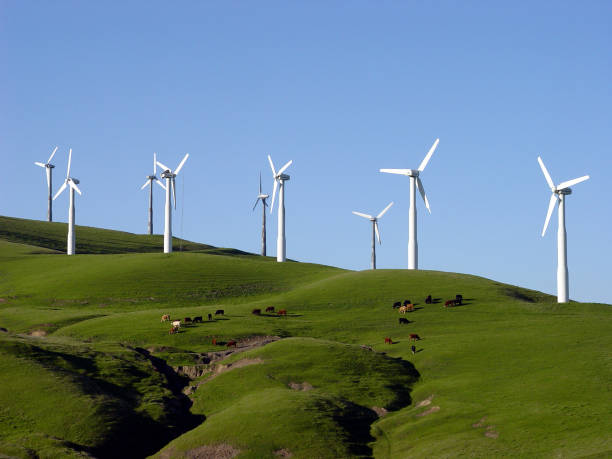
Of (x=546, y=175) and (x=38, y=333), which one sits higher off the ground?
(x=546, y=175)

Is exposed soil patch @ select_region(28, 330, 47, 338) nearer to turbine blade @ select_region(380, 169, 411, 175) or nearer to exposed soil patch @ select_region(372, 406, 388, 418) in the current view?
exposed soil patch @ select_region(372, 406, 388, 418)

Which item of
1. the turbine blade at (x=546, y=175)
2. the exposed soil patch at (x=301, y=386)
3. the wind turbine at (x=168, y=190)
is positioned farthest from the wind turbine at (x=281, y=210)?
the exposed soil patch at (x=301, y=386)

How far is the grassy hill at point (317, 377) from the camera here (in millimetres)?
57625

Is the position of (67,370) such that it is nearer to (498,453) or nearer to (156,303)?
(498,453)

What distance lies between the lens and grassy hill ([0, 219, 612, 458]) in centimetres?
5762

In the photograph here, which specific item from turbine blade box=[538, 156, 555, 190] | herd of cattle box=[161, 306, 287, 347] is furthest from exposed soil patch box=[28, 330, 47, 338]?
turbine blade box=[538, 156, 555, 190]

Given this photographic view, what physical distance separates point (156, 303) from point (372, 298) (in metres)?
31.6

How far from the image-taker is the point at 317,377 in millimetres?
72938

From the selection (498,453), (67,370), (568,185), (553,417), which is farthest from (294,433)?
(568,185)

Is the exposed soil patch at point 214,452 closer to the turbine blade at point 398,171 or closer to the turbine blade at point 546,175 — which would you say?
the turbine blade at point 546,175

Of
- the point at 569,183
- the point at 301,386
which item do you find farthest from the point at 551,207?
the point at 301,386

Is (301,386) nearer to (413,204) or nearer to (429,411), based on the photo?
(429,411)

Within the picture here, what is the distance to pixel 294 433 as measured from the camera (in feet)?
194

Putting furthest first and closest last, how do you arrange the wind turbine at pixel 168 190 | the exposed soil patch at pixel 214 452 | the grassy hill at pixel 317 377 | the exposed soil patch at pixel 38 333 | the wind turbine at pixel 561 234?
the wind turbine at pixel 168 190, the wind turbine at pixel 561 234, the exposed soil patch at pixel 38 333, the grassy hill at pixel 317 377, the exposed soil patch at pixel 214 452
